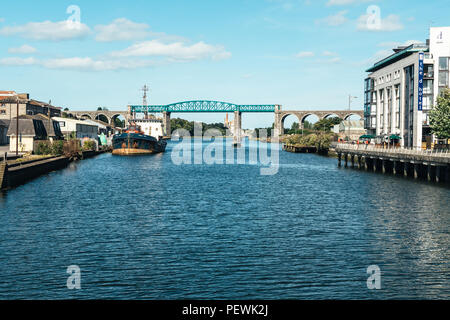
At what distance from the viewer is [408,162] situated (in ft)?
231

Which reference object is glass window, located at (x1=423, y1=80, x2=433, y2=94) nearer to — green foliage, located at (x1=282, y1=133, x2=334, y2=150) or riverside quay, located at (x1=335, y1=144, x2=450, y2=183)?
riverside quay, located at (x1=335, y1=144, x2=450, y2=183)

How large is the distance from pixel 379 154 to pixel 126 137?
69759 mm

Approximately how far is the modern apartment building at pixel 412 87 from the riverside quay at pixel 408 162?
19.3 feet

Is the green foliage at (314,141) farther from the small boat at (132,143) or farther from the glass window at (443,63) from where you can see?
the glass window at (443,63)

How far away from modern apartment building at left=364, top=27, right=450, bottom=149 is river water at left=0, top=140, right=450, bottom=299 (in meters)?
44.0

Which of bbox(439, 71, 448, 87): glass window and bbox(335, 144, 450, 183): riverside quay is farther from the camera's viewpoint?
bbox(439, 71, 448, 87): glass window

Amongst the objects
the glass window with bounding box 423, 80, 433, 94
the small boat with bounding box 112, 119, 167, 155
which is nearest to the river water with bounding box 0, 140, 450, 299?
the glass window with bounding box 423, 80, 433, 94

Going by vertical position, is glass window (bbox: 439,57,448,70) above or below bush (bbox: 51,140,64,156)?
above

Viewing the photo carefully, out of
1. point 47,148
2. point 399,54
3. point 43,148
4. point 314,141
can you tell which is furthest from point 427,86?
point 43,148

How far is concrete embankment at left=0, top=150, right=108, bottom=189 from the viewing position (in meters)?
52.8

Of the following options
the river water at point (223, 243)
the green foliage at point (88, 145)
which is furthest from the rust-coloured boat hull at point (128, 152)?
the river water at point (223, 243)

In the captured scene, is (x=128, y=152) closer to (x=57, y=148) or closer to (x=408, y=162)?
(x=57, y=148)

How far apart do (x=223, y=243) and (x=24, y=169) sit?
134 feet

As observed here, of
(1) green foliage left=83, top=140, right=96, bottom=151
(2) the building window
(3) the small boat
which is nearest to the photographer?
(2) the building window
